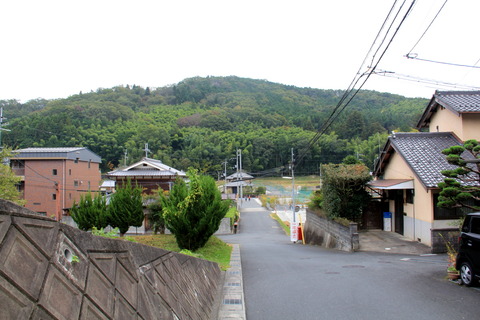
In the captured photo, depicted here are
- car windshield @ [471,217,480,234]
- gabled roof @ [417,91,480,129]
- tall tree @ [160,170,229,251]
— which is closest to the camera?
car windshield @ [471,217,480,234]

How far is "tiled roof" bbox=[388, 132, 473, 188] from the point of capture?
15055 millimetres

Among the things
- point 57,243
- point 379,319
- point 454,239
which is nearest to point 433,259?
point 454,239

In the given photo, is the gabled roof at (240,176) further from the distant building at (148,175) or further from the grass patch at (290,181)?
the distant building at (148,175)

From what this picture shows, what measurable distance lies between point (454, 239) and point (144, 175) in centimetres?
2854

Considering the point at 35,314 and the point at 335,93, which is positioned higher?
the point at 335,93

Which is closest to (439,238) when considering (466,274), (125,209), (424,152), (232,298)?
(424,152)

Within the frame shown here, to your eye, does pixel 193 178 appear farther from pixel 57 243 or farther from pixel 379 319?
pixel 57 243

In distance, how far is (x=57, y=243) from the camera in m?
2.47

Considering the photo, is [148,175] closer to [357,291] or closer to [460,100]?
[460,100]

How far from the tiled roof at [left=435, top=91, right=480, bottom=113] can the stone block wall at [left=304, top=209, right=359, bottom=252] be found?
7245 mm

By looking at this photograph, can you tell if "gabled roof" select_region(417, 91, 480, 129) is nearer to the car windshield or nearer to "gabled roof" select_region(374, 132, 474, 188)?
"gabled roof" select_region(374, 132, 474, 188)

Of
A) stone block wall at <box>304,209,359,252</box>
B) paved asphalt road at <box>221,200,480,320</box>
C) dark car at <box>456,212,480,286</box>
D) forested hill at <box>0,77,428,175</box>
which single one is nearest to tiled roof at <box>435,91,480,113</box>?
stone block wall at <box>304,209,359,252</box>

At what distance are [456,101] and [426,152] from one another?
2.91 m

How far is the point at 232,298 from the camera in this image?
735cm
